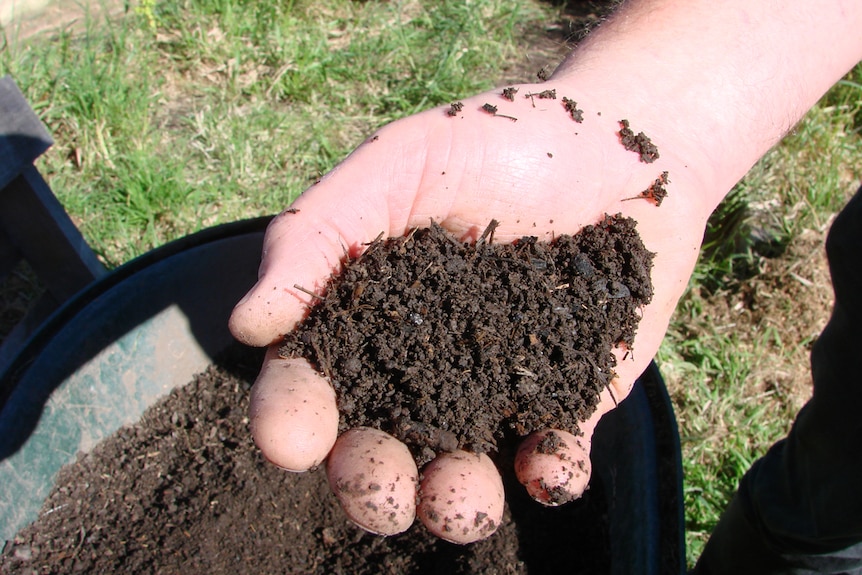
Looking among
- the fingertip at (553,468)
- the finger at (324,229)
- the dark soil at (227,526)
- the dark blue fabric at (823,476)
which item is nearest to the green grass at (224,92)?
the dark soil at (227,526)

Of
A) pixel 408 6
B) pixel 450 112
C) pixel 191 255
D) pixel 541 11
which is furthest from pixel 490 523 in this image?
pixel 541 11

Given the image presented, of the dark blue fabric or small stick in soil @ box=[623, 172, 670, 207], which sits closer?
the dark blue fabric

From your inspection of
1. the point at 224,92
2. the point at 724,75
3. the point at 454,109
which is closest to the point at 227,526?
the point at 454,109

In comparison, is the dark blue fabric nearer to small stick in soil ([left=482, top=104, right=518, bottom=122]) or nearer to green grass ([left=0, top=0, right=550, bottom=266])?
small stick in soil ([left=482, top=104, right=518, bottom=122])

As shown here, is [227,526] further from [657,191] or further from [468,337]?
[657,191]

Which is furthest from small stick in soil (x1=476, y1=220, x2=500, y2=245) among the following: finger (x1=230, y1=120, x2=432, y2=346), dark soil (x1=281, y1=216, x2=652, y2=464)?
finger (x1=230, y1=120, x2=432, y2=346)
